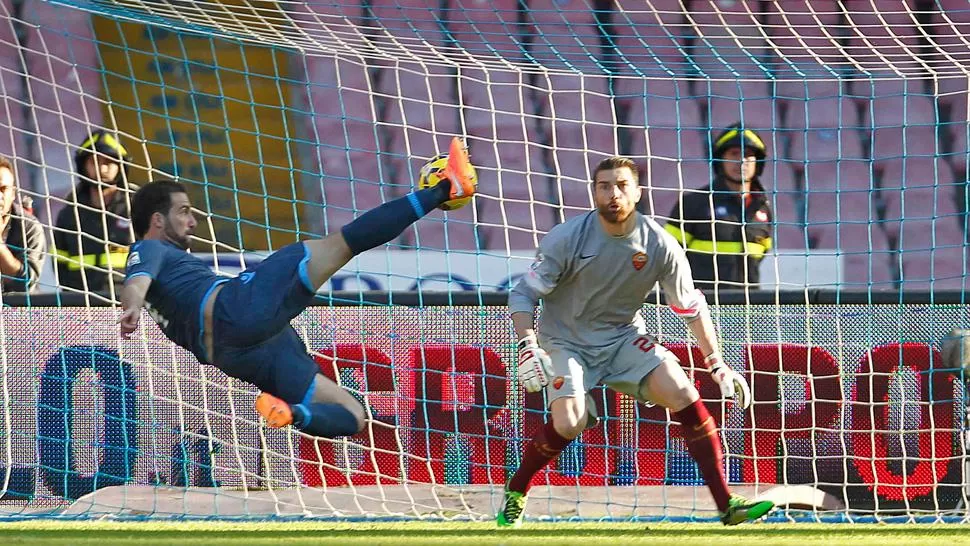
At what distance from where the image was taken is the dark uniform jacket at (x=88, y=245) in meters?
6.27

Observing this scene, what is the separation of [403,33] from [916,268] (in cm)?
371

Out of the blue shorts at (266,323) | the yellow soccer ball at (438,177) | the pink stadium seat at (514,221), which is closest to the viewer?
the blue shorts at (266,323)

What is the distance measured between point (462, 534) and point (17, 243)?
2577 millimetres

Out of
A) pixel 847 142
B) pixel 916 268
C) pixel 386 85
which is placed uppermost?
pixel 386 85

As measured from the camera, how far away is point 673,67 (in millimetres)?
7223

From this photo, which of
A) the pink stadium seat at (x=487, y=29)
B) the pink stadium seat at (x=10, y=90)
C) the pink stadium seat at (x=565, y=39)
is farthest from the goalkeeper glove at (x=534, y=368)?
the pink stadium seat at (x=10, y=90)

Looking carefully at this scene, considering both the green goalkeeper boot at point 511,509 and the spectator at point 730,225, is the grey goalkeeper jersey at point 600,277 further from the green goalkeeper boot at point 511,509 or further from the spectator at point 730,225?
the spectator at point 730,225

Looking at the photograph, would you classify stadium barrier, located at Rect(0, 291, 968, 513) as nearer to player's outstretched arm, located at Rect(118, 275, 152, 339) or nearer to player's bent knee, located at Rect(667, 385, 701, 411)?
player's bent knee, located at Rect(667, 385, 701, 411)

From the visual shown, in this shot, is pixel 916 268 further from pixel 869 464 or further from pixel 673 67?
pixel 869 464

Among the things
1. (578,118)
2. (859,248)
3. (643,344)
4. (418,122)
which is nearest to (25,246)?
(643,344)

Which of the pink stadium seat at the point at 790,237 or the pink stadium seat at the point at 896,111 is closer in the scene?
the pink stadium seat at the point at 790,237

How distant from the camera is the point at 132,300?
4.55 m

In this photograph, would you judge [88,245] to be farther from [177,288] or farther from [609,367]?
[609,367]

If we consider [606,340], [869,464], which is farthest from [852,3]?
[606,340]
